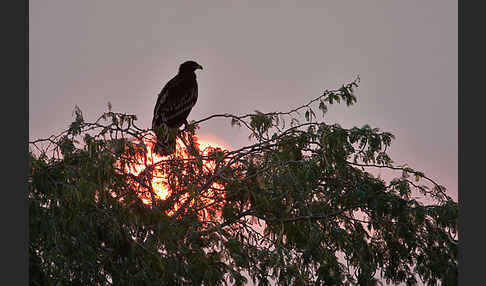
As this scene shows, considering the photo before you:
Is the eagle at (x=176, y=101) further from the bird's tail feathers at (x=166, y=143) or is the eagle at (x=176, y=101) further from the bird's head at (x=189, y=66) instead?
the bird's tail feathers at (x=166, y=143)

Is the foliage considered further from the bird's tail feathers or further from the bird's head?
Result: the bird's head

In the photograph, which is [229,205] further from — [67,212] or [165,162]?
[67,212]

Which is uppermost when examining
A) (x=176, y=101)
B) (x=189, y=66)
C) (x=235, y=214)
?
→ (x=189, y=66)

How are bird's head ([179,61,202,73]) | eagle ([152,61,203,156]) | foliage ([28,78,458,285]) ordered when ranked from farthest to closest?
bird's head ([179,61,202,73]), eagle ([152,61,203,156]), foliage ([28,78,458,285])

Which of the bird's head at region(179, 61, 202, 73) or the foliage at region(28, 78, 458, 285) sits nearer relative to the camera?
the foliage at region(28, 78, 458, 285)

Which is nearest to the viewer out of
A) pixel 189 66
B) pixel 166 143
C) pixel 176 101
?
pixel 166 143

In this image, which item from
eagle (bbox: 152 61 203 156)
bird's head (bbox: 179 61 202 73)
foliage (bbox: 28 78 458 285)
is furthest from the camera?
bird's head (bbox: 179 61 202 73)

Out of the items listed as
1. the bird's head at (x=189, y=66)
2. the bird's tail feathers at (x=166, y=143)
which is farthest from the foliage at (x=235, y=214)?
the bird's head at (x=189, y=66)

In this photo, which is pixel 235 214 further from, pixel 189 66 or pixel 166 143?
pixel 189 66

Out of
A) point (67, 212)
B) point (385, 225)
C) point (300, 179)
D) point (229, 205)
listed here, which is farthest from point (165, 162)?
point (385, 225)

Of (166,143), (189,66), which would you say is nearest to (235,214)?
(166,143)

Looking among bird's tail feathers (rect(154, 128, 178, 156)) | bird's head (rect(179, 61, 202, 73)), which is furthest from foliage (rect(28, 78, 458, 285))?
bird's head (rect(179, 61, 202, 73))

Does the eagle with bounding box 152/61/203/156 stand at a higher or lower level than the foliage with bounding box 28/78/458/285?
higher

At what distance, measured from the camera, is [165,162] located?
28.3 feet
